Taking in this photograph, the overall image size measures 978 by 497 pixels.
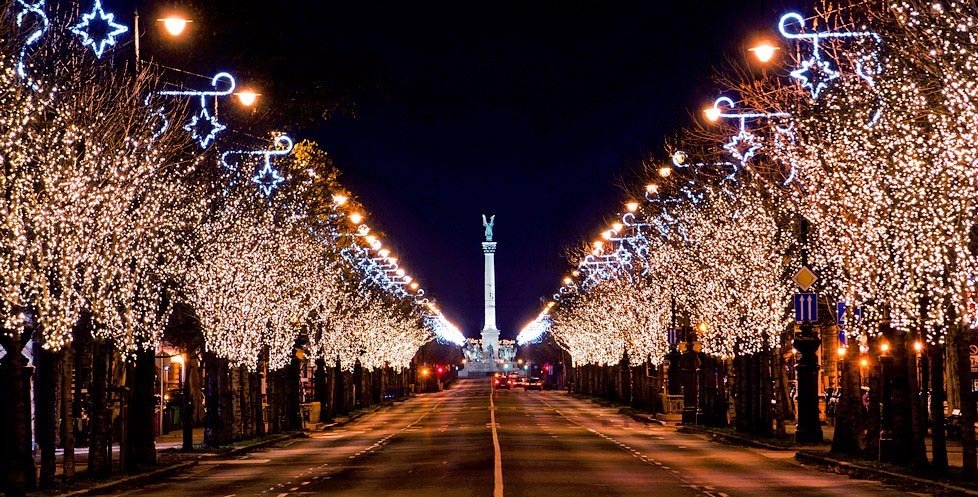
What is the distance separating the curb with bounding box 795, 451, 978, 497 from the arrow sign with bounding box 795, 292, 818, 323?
3557 millimetres

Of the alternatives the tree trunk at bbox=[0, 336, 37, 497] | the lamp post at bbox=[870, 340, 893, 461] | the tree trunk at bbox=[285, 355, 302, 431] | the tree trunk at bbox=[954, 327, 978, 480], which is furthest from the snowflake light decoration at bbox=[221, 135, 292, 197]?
the tree trunk at bbox=[954, 327, 978, 480]

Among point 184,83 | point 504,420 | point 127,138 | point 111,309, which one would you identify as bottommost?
point 504,420

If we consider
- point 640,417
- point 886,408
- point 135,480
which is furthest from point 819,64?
point 640,417

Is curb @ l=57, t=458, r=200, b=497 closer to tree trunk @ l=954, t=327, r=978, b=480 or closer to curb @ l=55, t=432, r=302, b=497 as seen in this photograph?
curb @ l=55, t=432, r=302, b=497

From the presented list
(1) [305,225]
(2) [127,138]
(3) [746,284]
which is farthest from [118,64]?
(3) [746,284]

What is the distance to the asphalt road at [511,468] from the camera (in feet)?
92.6

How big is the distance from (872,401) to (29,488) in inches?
776

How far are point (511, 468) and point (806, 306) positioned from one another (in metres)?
9.84

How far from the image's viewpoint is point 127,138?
29797 mm

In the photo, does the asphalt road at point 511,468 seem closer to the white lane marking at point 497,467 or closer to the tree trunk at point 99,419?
the white lane marking at point 497,467

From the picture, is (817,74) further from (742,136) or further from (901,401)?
(901,401)

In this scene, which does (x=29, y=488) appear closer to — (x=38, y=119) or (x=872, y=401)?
(x=38, y=119)

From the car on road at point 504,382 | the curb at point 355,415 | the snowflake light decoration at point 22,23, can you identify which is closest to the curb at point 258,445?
the curb at point 355,415

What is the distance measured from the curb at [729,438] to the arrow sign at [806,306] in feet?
17.1
